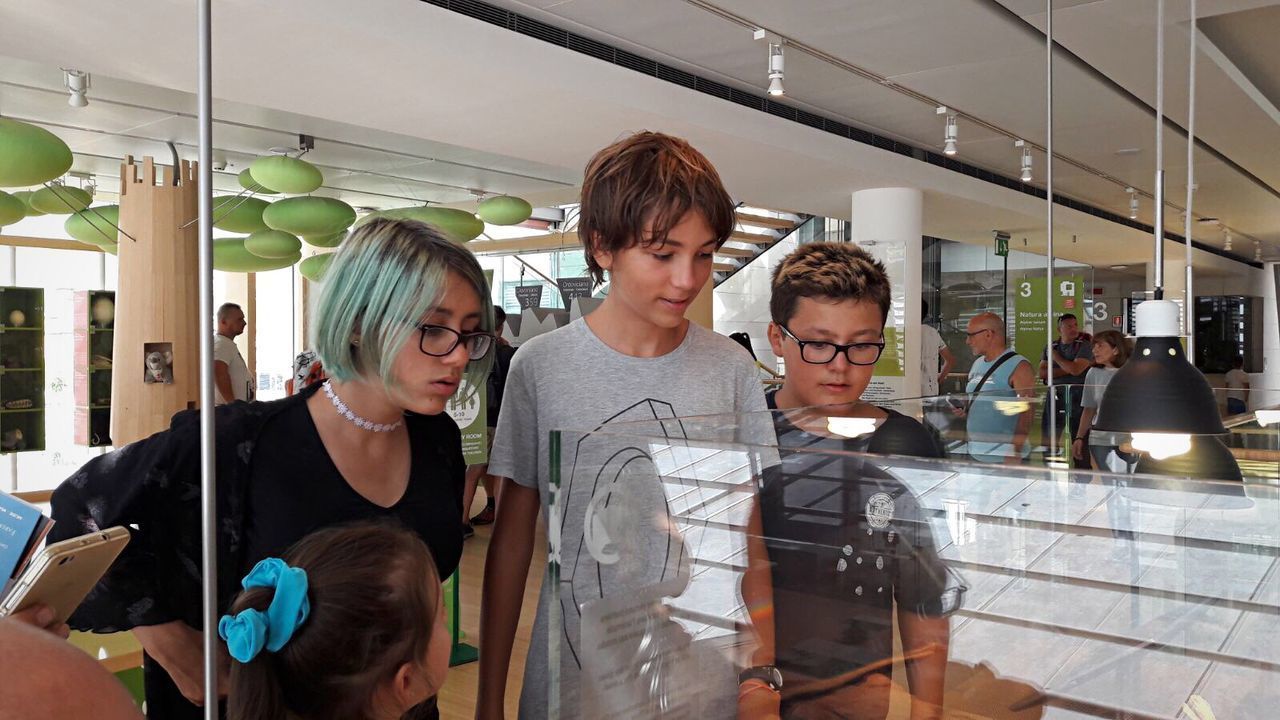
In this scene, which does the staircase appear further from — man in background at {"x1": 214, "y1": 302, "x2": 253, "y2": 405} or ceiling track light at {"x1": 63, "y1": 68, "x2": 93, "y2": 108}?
ceiling track light at {"x1": 63, "y1": 68, "x2": 93, "y2": 108}

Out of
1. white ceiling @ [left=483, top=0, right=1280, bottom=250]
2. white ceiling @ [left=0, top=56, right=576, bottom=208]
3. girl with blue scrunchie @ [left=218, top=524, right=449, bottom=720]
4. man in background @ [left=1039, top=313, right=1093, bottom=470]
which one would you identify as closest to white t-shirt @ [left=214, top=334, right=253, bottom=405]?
white ceiling @ [left=0, top=56, right=576, bottom=208]

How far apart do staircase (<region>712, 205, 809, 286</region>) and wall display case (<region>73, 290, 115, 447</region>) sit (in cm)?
704

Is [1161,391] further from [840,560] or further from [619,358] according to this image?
[840,560]

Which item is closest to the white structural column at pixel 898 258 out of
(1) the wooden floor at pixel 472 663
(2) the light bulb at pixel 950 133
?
(2) the light bulb at pixel 950 133

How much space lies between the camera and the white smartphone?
854 mm

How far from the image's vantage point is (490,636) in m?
1.25

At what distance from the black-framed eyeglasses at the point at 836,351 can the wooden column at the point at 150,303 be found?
4.40 meters

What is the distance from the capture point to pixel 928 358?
859 centimetres

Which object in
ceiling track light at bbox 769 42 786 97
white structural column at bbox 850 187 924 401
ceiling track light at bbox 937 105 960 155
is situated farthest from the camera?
white structural column at bbox 850 187 924 401

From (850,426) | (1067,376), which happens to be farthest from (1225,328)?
(850,426)

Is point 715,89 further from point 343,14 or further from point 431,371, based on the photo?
point 431,371

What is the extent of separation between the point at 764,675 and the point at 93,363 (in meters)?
7.30

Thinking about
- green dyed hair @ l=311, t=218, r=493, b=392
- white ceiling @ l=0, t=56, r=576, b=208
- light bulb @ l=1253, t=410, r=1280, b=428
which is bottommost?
light bulb @ l=1253, t=410, r=1280, b=428

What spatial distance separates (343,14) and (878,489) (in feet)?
12.7
